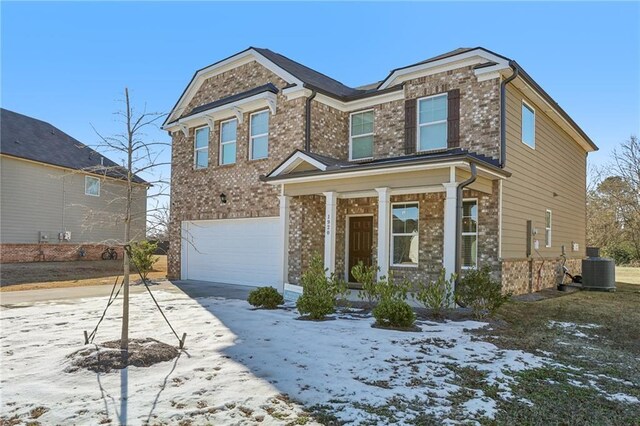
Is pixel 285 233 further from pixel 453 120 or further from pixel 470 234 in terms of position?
pixel 453 120

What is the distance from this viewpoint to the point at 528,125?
12.4 metres

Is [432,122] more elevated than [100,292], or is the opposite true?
[432,122]

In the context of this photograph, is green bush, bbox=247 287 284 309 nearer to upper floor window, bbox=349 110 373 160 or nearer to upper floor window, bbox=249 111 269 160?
upper floor window, bbox=249 111 269 160

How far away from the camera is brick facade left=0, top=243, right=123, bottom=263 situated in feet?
63.2

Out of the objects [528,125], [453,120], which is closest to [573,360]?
[453,120]

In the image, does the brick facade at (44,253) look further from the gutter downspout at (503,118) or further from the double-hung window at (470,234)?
the gutter downspout at (503,118)

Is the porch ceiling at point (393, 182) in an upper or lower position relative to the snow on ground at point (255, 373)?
upper

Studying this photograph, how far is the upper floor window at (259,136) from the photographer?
13.7 metres

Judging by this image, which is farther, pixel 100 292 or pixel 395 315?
pixel 100 292

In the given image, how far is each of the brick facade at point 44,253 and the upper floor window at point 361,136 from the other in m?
11.7

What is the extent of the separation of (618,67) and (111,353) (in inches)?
697

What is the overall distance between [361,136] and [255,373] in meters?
9.85

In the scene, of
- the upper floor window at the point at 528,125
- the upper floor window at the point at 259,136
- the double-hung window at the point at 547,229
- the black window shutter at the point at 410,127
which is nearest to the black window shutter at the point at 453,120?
the black window shutter at the point at 410,127

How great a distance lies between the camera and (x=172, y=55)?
46.3 ft
